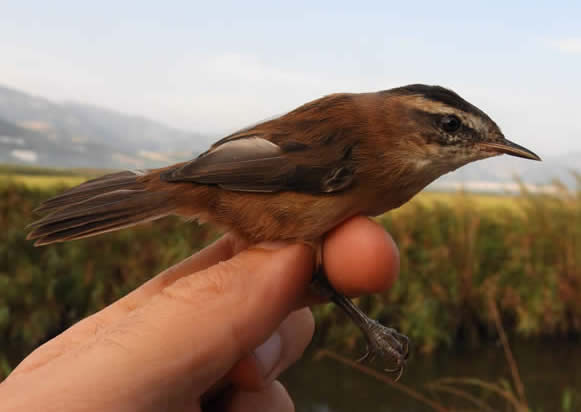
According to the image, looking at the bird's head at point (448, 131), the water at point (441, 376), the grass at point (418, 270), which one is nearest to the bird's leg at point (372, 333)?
the bird's head at point (448, 131)

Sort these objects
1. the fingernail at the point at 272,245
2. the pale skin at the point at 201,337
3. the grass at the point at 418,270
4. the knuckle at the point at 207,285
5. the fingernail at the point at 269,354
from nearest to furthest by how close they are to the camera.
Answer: the pale skin at the point at 201,337
the knuckle at the point at 207,285
the fingernail at the point at 272,245
the fingernail at the point at 269,354
the grass at the point at 418,270

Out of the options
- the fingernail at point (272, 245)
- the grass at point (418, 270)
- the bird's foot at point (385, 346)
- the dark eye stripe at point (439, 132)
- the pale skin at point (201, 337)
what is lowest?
the grass at point (418, 270)

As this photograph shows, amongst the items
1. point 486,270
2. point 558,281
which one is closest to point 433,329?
point 486,270

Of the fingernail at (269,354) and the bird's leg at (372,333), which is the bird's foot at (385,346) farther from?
the fingernail at (269,354)

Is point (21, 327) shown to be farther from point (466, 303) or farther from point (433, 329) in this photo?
point (466, 303)

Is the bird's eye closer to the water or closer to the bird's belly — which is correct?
the bird's belly

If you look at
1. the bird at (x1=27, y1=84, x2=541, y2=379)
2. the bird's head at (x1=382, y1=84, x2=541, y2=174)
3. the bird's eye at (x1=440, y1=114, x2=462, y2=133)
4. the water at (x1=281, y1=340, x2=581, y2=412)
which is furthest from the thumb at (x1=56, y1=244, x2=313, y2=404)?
the water at (x1=281, y1=340, x2=581, y2=412)

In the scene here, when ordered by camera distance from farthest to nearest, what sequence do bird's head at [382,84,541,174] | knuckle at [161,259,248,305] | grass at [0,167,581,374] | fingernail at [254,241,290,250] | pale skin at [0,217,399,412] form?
1. grass at [0,167,581,374]
2. bird's head at [382,84,541,174]
3. fingernail at [254,241,290,250]
4. knuckle at [161,259,248,305]
5. pale skin at [0,217,399,412]

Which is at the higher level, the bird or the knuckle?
the bird
